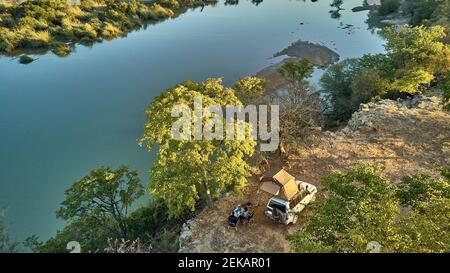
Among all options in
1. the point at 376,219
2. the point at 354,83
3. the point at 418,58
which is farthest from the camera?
the point at 354,83

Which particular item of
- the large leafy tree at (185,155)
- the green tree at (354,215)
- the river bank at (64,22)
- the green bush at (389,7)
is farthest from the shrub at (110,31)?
the green tree at (354,215)

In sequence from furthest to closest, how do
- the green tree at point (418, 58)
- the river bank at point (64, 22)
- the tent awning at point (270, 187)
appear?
the river bank at point (64, 22), the green tree at point (418, 58), the tent awning at point (270, 187)

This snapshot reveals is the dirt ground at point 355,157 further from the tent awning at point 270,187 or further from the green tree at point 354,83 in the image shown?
the green tree at point 354,83

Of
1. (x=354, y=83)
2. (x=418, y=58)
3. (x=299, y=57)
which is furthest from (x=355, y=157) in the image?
(x=299, y=57)

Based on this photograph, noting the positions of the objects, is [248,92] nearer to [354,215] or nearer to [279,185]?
[279,185]
